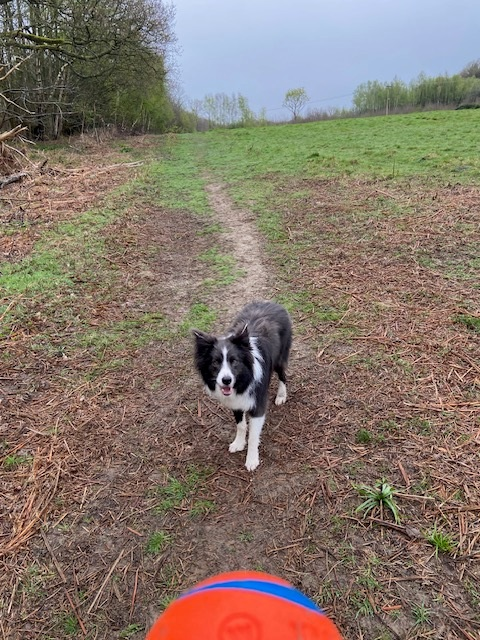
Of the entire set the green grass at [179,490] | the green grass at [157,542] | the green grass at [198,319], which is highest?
the green grass at [198,319]

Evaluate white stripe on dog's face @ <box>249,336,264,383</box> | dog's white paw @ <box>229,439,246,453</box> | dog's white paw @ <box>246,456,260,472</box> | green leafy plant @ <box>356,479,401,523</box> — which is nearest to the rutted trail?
white stripe on dog's face @ <box>249,336,264,383</box>

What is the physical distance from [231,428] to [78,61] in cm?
2522

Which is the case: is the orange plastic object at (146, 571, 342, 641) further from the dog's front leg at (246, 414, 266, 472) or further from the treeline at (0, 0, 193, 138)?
the treeline at (0, 0, 193, 138)

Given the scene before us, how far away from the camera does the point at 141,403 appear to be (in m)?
4.18

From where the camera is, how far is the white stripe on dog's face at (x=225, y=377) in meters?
3.14

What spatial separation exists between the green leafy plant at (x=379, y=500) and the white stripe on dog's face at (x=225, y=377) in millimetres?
1167

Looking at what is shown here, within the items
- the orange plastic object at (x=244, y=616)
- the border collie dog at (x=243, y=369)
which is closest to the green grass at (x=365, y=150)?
the border collie dog at (x=243, y=369)

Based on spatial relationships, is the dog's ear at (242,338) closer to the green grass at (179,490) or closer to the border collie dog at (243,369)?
the border collie dog at (243,369)

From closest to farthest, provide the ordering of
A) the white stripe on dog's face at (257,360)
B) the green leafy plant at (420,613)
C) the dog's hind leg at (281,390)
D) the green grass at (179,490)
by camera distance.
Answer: the green leafy plant at (420,613), the green grass at (179,490), the white stripe on dog's face at (257,360), the dog's hind leg at (281,390)

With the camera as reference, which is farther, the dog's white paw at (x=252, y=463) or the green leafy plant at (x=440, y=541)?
the dog's white paw at (x=252, y=463)

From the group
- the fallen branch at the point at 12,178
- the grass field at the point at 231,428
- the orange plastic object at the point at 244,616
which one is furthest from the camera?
the fallen branch at the point at 12,178

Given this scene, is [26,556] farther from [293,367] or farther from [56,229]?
[56,229]

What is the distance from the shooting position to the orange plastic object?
1.21 m

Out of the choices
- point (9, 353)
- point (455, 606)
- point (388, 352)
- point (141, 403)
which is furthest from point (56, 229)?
point (455, 606)
